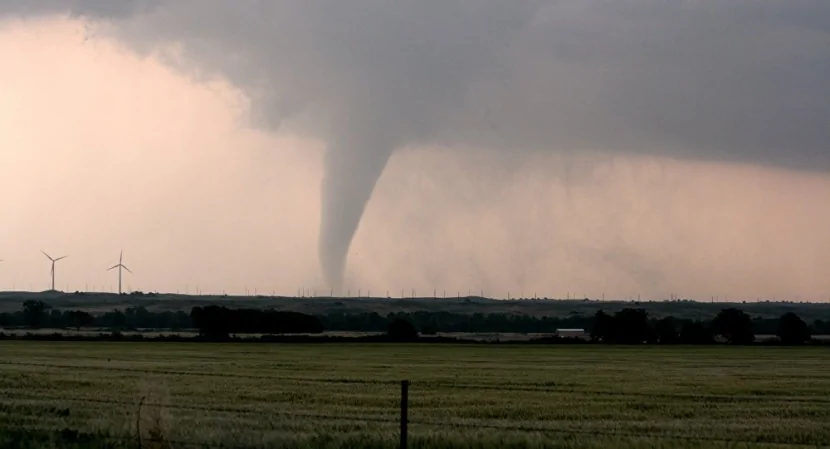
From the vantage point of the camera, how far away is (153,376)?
154ft

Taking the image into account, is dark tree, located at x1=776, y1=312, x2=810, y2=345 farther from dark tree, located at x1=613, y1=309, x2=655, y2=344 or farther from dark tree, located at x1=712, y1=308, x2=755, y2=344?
dark tree, located at x1=613, y1=309, x2=655, y2=344

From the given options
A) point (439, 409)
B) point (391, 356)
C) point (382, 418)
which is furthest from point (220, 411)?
point (391, 356)

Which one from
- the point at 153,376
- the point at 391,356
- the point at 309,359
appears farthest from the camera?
the point at 391,356

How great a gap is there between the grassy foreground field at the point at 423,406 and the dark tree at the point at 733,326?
75.6 metres

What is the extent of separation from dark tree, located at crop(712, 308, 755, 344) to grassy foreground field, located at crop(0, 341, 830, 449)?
248ft

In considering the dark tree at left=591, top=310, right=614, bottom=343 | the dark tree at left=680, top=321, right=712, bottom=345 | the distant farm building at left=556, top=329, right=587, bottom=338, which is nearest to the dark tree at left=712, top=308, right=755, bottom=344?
the dark tree at left=680, top=321, right=712, bottom=345

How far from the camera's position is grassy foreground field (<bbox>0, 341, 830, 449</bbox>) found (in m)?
21.8

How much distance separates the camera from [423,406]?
35.1 m

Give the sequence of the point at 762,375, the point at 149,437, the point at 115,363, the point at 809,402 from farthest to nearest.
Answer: the point at 115,363 < the point at 762,375 < the point at 809,402 < the point at 149,437

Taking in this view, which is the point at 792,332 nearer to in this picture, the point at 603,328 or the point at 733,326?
the point at 733,326

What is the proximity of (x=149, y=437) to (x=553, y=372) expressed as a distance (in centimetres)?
4001

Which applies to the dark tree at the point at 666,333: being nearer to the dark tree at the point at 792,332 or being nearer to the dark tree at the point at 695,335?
the dark tree at the point at 695,335

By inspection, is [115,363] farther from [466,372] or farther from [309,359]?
[466,372]

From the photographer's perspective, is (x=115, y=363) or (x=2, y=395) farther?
(x=115, y=363)
